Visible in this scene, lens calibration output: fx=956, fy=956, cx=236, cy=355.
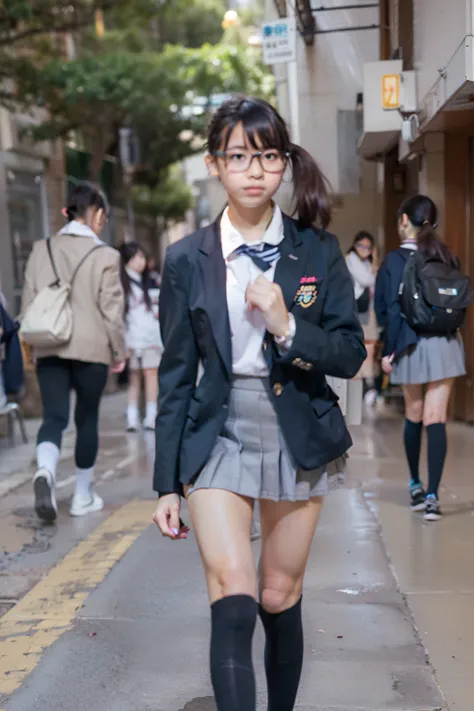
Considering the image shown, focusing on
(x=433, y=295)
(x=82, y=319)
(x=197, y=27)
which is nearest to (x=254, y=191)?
(x=433, y=295)

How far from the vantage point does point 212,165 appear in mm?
2695

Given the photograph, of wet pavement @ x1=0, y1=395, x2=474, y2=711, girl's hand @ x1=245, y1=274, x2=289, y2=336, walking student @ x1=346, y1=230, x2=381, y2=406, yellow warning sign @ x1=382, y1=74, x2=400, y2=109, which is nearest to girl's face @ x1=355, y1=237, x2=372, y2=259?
walking student @ x1=346, y1=230, x2=381, y2=406

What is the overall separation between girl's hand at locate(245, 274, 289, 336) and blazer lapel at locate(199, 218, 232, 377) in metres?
0.12

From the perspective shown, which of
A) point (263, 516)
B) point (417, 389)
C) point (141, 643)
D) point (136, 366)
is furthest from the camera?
point (136, 366)

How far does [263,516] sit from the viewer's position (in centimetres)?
273

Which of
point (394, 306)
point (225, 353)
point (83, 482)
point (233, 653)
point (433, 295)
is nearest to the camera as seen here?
point (233, 653)

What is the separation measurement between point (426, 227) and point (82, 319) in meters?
2.16

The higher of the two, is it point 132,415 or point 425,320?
point 425,320

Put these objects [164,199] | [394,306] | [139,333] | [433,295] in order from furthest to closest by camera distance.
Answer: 1. [164,199]
2. [139,333]
3. [394,306]
4. [433,295]

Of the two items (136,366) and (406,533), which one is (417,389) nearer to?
(406,533)

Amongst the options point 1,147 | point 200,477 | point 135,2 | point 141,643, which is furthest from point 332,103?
point 200,477

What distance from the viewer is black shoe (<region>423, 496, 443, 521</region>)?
5.76m

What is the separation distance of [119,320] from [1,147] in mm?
8630

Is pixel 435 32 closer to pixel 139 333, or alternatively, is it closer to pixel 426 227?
pixel 426 227
